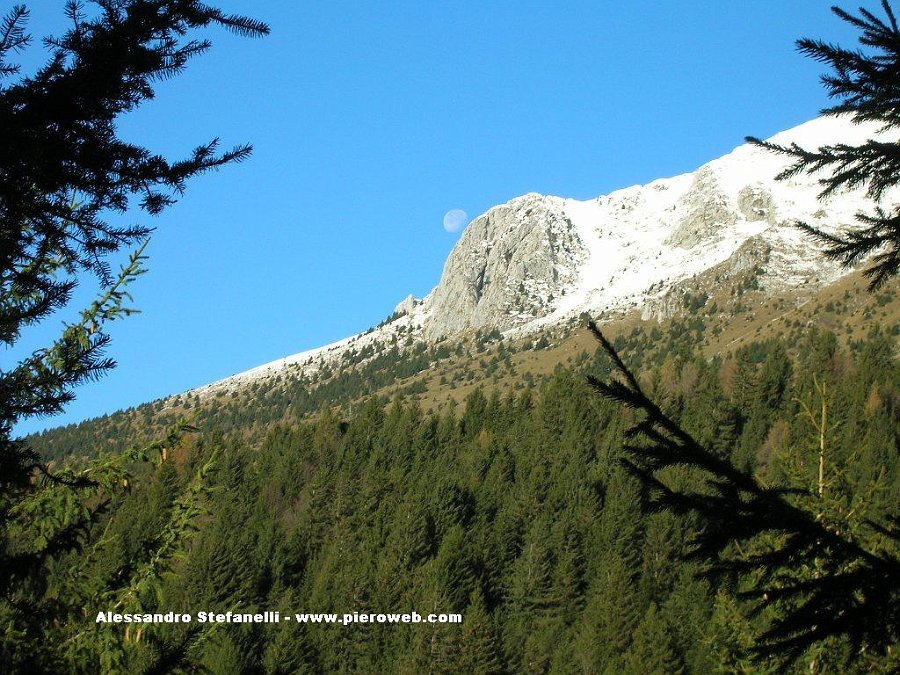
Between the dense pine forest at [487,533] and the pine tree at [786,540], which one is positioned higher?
the dense pine forest at [487,533]

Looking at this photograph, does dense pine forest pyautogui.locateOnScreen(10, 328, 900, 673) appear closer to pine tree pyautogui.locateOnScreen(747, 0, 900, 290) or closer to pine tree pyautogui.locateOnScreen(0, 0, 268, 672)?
pine tree pyautogui.locateOnScreen(0, 0, 268, 672)

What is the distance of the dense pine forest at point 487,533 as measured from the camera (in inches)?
867

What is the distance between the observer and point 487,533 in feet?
218

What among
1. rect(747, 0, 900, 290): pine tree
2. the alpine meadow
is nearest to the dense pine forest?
Answer: the alpine meadow

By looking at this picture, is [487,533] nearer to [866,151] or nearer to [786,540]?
[866,151]

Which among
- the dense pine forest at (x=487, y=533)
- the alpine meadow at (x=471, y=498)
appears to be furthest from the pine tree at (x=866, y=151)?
the dense pine forest at (x=487, y=533)

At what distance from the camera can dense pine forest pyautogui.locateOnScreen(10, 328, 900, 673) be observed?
22.0 metres

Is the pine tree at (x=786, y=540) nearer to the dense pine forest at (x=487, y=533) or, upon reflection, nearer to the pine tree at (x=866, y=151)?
the pine tree at (x=866, y=151)

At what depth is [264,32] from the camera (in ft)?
18.6

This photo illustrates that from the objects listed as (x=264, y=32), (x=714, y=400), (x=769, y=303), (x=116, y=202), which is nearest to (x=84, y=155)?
(x=116, y=202)

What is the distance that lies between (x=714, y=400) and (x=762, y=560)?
9206 centimetres

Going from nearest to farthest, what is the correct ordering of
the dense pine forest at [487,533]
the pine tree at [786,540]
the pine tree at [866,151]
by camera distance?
the pine tree at [786,540] < the pine tree at [866,151] < the dense pine forest at [487,533]

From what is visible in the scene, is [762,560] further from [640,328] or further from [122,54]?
[640,328]

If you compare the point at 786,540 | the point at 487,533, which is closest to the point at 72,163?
the point at 786,540
